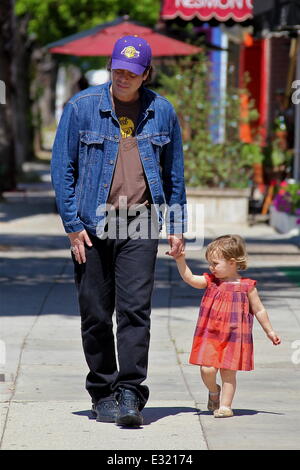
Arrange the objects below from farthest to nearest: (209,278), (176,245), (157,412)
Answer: (157,412) < (209,278) < (176,245)

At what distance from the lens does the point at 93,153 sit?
6098mm

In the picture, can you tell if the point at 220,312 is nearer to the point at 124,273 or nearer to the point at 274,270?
the point at 124,273

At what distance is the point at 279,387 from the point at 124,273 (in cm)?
156

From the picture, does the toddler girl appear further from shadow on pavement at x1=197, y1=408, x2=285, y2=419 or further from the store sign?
the store sign

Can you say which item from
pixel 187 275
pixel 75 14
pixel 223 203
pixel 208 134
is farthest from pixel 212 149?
pixel 75 14

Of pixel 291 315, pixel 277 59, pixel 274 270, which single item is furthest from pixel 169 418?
pixel 277 59

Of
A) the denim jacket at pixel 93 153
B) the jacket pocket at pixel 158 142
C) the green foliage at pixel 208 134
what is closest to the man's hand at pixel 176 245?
the denim jacket at pixel 93 153

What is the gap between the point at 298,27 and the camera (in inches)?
557

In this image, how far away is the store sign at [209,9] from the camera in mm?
16641

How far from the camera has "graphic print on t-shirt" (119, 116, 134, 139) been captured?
6.16m

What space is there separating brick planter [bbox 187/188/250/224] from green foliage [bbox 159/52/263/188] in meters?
0.32

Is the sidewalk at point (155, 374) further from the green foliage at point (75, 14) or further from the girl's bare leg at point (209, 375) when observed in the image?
the green foliage at point (75, 14)

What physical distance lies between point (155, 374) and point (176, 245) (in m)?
1.62

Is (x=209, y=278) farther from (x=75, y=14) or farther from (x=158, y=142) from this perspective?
(x=75, y=14)
